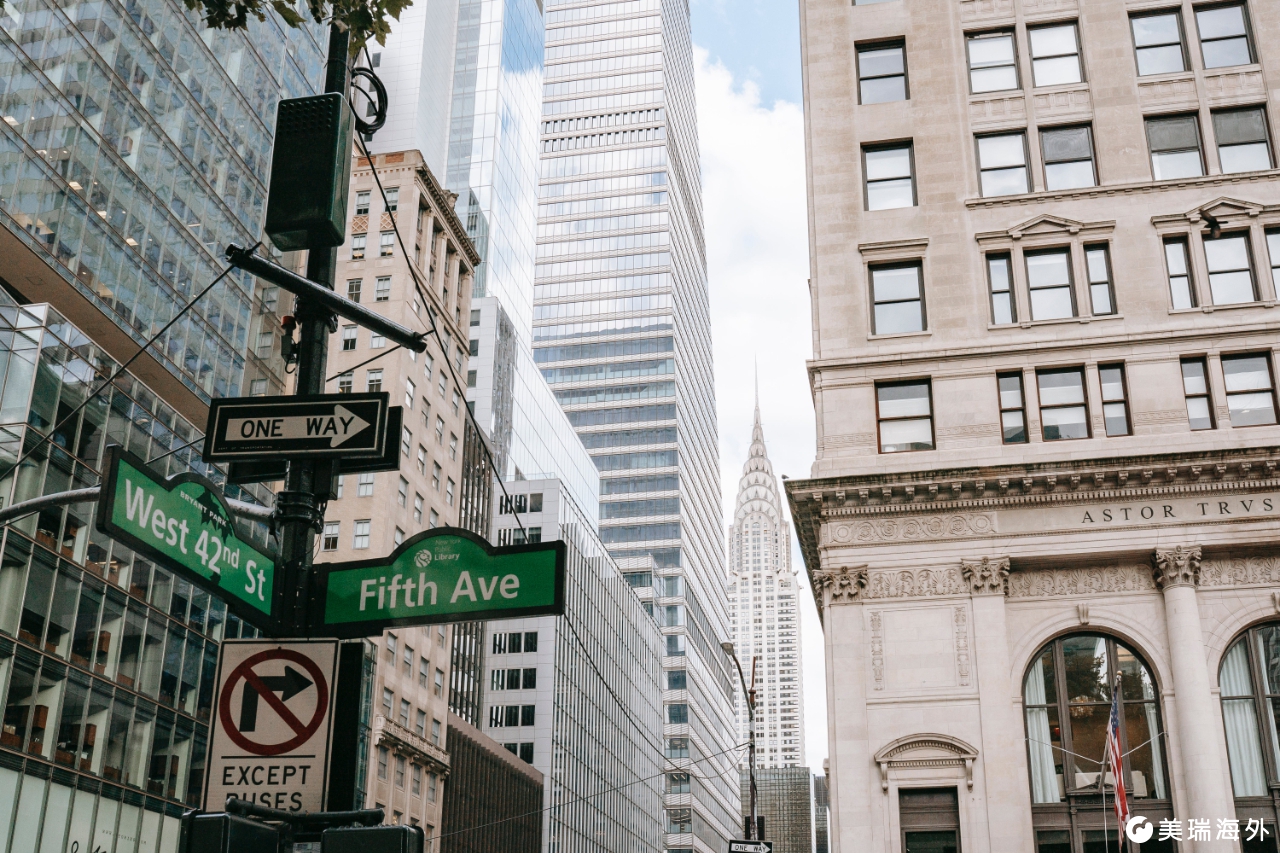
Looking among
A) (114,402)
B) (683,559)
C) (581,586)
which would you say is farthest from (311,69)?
(683,559)

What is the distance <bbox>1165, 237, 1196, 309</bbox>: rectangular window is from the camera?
34938 millimetres

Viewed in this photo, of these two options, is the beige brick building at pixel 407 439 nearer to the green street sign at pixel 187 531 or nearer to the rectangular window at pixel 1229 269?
the rectangular window at pixel 1229 269

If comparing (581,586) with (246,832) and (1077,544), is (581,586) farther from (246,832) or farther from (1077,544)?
(246,832)

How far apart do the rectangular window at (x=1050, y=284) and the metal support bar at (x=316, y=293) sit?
31136 millimetres

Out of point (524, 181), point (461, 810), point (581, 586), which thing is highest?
point (524, 181)

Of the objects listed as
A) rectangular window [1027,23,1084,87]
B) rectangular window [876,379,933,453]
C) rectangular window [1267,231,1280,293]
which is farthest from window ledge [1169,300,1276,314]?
rectangular window [1027,23,1084,87]

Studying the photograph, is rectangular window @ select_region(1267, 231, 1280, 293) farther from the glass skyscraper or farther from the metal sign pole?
the glass skyscraper

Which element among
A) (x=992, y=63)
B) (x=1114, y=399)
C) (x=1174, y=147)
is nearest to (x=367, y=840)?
(x=1114, y=399)

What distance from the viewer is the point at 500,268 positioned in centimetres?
13012

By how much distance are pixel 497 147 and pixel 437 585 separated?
5321 inches

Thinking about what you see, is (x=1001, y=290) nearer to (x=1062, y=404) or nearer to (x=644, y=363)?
(x=1062, y=404)

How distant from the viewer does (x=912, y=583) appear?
33.0m

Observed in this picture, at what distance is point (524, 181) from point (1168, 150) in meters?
116

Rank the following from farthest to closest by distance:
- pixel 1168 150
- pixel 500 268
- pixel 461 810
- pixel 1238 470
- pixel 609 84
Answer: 1. pixel 609 84
2. pixel 500 268
3. pixel 461 810
4. pixel 1168 150
5. pixel 1238 470
